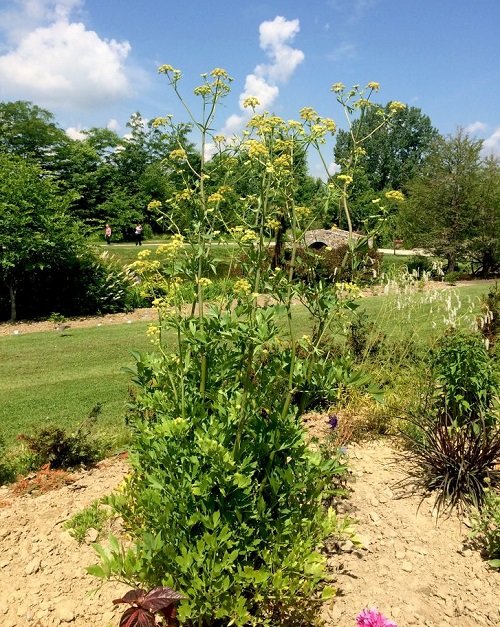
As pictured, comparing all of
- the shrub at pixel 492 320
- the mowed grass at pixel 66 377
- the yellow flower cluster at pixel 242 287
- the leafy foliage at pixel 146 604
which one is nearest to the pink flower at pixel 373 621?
the leafy foliage at pixel 146 604

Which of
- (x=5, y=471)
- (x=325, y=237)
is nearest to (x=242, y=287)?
(x=5, y=471)

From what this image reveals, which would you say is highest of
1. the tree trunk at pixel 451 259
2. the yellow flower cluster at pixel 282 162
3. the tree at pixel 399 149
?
the tree at pixel 399 149

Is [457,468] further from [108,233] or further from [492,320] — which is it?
[108,233]

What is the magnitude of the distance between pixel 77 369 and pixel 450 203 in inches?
782

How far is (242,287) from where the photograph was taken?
2072 millimetres

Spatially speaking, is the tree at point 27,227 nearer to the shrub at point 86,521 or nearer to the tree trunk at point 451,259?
the shrub at point 86,521

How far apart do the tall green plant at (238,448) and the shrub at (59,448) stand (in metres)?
1.48

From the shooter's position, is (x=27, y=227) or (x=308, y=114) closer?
(x=308, y=114)

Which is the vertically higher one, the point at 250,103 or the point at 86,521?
the point at 250,103

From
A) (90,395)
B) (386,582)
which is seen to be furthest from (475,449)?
(90,395)

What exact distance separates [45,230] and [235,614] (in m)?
11.7

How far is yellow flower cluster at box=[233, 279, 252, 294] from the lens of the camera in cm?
206

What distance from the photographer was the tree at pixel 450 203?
71.7 ft

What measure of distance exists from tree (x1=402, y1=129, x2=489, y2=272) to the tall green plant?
21.4 metres
